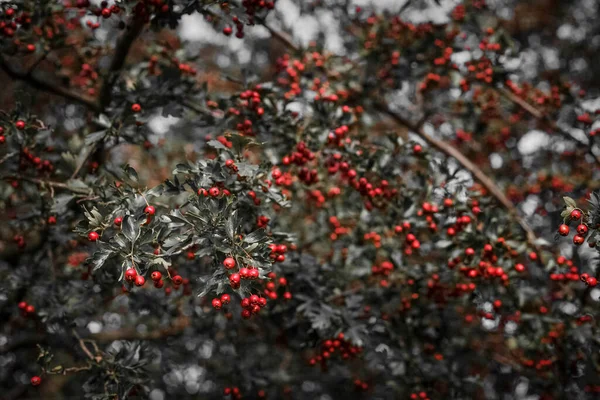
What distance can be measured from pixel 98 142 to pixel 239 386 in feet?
7.47

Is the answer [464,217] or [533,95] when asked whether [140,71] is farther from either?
[533,95]

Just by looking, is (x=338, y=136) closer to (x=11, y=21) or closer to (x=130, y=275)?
(x=130, y=275)

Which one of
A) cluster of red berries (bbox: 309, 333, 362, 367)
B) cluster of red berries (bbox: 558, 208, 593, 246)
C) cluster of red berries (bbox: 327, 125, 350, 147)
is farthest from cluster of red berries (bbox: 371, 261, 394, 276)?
cluster of red berries (bbox: 558, 208, 593, 246)

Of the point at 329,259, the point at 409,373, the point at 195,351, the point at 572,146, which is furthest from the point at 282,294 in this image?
the point at 572,146

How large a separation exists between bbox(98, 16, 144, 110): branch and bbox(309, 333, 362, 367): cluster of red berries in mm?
2470

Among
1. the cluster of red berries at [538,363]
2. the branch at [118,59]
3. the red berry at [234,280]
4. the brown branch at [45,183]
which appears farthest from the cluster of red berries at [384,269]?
the branch at [118,59]

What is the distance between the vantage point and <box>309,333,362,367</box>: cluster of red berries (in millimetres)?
3418

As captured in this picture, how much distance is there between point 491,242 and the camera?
330 centimetres

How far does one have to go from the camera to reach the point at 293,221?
15.8ft

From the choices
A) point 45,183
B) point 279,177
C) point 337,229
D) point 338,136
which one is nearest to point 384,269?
point 337,229

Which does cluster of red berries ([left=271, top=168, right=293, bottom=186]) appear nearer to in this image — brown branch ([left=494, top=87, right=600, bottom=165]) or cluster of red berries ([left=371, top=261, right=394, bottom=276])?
cluster of red berries ([left=371, top=261, right=394, bottom=276])

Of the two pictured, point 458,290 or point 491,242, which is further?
point 458,290

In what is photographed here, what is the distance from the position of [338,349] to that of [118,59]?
276 centimetres

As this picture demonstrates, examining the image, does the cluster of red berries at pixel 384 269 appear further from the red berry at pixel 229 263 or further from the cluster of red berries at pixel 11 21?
the cluster of red berries at pixel 11 21
